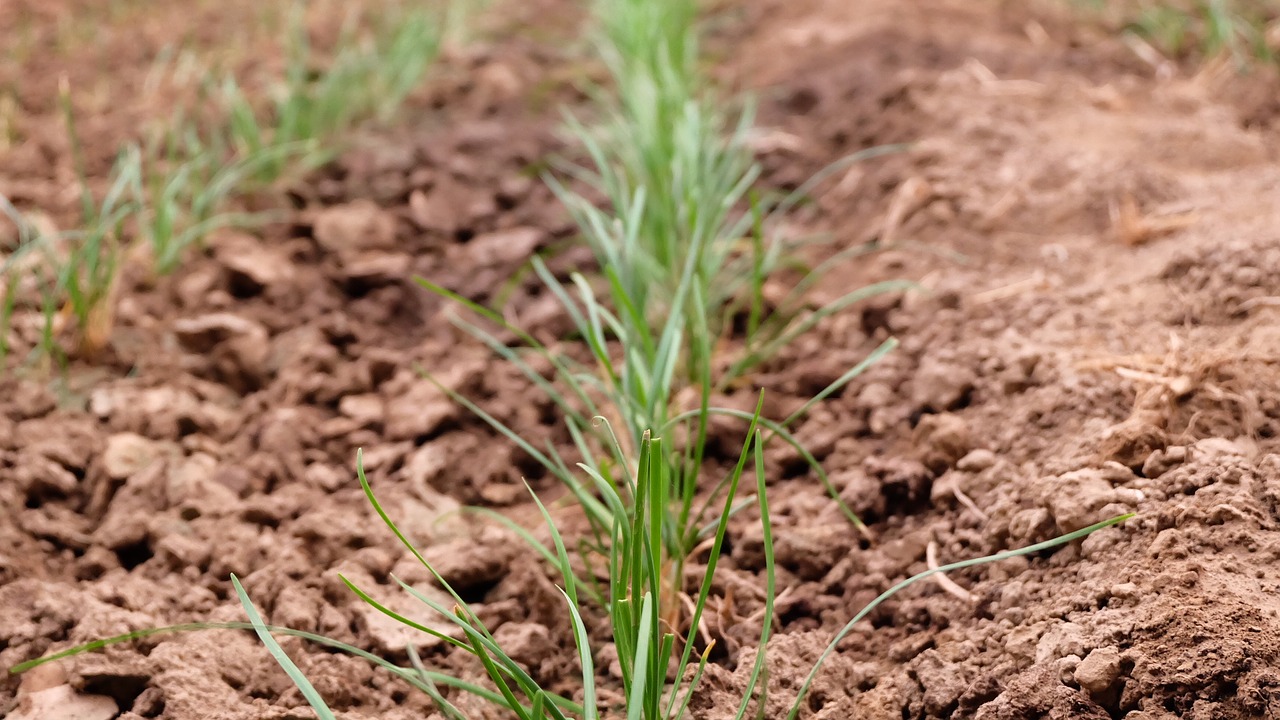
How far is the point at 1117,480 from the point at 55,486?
1.37 meters

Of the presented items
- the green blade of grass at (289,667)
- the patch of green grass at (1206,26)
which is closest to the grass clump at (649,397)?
the green blade of grass at (289,667)

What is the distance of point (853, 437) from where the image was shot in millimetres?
1346

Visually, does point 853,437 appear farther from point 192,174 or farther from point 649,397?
point 192,174

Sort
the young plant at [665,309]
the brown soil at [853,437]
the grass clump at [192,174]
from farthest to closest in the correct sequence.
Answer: the grass clump at [192,174] → the young plant at [665,309] → the brown soil at [853,437]

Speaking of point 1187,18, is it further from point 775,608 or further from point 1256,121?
point 775,608

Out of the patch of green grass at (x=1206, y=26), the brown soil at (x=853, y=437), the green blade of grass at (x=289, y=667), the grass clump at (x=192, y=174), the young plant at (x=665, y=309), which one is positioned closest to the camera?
the green blade of grass at (x=289, y=667)

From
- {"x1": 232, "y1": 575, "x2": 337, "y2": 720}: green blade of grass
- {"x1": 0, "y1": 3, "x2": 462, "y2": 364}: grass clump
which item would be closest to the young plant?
{"x1": 232, "y1": 575, "x2": 337, "y2": 720}: green blade of grass

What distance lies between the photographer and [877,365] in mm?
1445

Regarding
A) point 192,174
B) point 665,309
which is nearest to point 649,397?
point 665,309

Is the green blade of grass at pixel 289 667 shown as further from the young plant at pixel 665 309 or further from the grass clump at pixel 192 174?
the grass clump at pixel 192 174

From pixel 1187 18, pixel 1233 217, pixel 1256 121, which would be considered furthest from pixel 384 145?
pixel 1187 18

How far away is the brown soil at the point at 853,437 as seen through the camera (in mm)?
934

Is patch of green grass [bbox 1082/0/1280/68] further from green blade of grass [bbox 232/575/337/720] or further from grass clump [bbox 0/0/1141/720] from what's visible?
green blade of grass [bbox 232/575/337/720]

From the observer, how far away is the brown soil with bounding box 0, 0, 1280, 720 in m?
0.93
